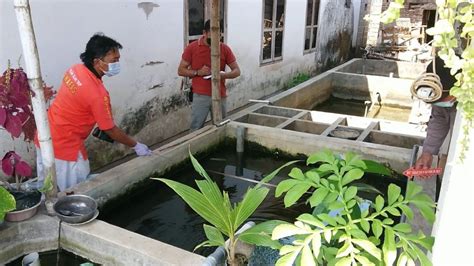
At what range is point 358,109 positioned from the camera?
989 centimetres

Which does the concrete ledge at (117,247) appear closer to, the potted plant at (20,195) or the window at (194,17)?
the potted plant at (20,195)

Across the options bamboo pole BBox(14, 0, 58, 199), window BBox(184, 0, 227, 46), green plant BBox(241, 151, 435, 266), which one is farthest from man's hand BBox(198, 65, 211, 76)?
green plant BBox(241, 151, 435, 266)

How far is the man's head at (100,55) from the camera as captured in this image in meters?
3.18

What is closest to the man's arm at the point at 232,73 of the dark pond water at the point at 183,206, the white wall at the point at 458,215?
the dark pond water at the point at 183,206

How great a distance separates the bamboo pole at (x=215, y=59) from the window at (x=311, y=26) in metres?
5.92

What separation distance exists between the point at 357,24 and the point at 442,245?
15024mm

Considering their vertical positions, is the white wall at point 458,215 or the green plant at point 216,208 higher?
the white wall at point 458,215

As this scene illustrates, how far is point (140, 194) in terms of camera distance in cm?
405

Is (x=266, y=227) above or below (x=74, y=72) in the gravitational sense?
below

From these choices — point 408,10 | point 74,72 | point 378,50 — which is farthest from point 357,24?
point 74,72

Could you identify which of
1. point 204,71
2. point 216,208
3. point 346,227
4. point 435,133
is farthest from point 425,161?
point 204,71

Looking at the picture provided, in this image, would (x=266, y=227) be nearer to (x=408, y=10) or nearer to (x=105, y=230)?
(x=105, y=230)

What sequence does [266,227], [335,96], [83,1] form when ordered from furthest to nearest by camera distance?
[335,96], [83,1], [266,227]

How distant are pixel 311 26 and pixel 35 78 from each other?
351 inches
